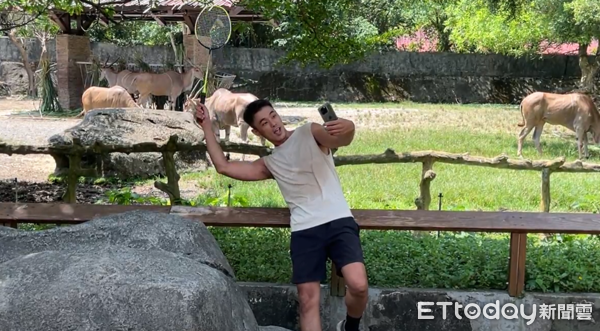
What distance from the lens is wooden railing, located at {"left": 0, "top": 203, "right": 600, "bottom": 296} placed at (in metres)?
3.78

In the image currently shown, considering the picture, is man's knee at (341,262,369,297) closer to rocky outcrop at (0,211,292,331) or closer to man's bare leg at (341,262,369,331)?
man's bare leg at (341,262,369,331)

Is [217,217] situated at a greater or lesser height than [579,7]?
lesser

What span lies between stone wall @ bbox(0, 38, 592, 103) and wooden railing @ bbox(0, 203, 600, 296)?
1604 cm

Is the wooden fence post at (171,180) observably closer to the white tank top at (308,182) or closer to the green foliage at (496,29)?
the white tank top at (308,182)

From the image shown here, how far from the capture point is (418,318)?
12.7ft

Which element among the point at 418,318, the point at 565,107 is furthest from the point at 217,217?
the point at 565,107

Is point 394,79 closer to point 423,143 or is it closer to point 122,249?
point 423,143

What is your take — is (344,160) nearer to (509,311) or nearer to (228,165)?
(509,311)

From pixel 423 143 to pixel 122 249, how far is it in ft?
29.0

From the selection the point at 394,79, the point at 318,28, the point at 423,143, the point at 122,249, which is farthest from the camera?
the point at 394,79

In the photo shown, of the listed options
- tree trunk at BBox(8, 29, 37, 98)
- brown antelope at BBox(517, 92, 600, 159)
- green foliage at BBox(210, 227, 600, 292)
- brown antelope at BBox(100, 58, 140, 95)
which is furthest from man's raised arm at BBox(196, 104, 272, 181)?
tree trunk at BBox(8, 29, 37, 98)

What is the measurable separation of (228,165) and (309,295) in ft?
2.34

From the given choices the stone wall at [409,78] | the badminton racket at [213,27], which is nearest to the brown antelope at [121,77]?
the stone wall at [409,78]

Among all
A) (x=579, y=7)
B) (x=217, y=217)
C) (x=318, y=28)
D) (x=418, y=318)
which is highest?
(x=579, y=7)
